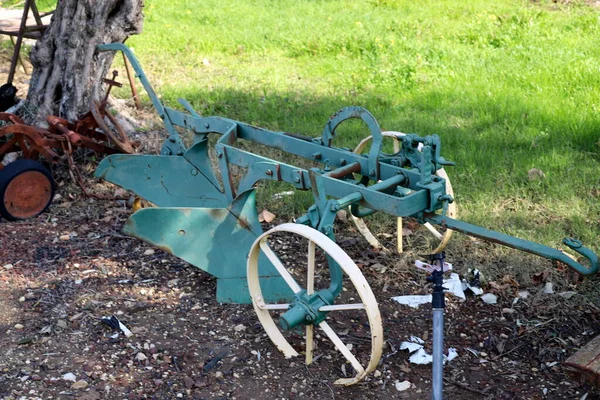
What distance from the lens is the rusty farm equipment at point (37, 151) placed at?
4668mm

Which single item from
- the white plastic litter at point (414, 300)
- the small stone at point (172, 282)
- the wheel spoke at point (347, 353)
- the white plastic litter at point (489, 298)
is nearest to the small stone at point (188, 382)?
the wheel spoke at point (347, 353)

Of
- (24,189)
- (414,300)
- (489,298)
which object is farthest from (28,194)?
(489,298)

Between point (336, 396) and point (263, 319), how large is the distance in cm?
52

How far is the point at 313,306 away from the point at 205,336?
687mm

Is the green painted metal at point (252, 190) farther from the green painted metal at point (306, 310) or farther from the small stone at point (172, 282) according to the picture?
the small stone at point (172, 282)

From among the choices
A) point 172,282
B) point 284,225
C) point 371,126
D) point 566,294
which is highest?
point 371,126

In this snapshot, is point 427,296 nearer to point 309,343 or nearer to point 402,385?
point 402,385

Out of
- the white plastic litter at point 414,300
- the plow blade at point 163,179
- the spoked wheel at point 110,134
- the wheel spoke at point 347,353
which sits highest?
the spoked wheel at point 110,134

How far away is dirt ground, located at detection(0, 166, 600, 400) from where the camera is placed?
3.28 m

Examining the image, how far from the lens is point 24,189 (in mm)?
4746

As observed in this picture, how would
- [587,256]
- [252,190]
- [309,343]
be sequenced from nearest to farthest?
1. [587,256]
2. [309,343]
3. [252,190]

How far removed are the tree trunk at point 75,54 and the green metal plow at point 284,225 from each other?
0.71 metres

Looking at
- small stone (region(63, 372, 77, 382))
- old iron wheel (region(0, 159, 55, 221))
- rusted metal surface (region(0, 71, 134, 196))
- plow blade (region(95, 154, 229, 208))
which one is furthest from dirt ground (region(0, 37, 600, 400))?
rusted metal surface (region(0, 71, 134, 196))

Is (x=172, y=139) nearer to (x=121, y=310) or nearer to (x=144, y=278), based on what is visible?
(x=144, y=278)
